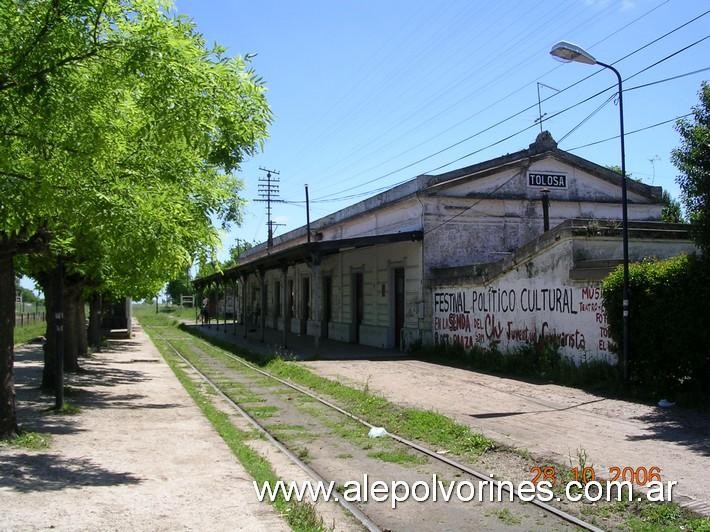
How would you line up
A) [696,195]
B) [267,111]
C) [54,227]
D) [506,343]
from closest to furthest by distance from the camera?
[267,111]
[54,227]
[696,195]
[506,343]

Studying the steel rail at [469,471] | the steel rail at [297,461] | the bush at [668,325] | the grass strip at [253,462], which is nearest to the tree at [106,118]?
the grass strip at [253,462]

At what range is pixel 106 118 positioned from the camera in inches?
301

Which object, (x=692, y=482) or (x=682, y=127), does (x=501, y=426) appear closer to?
(x=692, y=482)

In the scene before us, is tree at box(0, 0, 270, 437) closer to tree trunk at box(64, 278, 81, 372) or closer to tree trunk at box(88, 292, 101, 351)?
tree trunk at box(64, 278, 81, 372)

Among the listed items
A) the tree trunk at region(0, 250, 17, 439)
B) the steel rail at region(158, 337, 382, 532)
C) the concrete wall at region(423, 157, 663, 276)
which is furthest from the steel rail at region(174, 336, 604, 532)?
the concrete wall at region(423, 157, 663, 276)

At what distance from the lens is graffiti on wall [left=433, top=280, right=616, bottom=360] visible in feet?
48.2

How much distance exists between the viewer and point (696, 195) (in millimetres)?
11039

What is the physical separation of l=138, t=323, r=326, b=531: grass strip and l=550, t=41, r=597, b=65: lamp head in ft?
27.3

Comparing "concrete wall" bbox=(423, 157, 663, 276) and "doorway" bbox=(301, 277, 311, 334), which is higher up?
"concrete wall" bbox=(423, 157, 663, 276)

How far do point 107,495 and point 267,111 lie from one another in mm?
4307

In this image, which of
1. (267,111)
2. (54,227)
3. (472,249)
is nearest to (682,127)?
(267,111)
